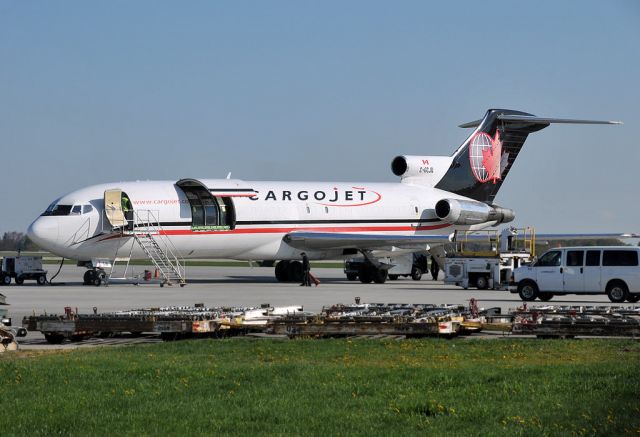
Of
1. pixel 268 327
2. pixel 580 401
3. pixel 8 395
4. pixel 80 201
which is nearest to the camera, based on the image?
pixel 580 401

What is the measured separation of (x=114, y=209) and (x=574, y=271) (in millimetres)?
17606

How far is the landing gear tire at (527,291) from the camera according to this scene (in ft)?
104

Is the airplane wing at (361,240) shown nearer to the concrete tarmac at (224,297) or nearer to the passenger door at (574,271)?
the concrete tarmac at (224,297)

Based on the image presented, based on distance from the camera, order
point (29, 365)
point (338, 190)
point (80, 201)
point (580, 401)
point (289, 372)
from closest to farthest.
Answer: point (580, 401) < point (289, 372) < point (29, 365) < point (80, 201) < point (338, 190)

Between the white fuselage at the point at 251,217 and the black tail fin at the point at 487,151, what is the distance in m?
1.06

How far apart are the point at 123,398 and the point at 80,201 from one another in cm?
2960

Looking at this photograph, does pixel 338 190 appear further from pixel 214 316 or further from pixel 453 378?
pixel 453 378

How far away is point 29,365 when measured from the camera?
1447cm

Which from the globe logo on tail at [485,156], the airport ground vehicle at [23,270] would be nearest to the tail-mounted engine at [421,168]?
the globe logo on tail at [485,156]

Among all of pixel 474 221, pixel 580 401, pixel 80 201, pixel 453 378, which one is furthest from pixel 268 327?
pixel 474 221

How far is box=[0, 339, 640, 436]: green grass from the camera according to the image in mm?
10180

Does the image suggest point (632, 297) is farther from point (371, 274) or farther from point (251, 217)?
point (251, 217)

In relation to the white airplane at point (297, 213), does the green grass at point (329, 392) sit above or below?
below

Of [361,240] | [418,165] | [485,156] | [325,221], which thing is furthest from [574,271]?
[485,156]
